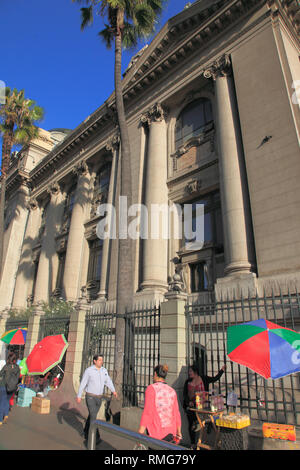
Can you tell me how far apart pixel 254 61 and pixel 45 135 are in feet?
95.1

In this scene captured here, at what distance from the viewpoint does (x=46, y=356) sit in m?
9.50

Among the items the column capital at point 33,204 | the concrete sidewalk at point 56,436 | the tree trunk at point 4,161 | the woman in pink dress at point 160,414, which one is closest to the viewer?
the woman in pink dress at point 160,414

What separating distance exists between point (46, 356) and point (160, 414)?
6.56 metres

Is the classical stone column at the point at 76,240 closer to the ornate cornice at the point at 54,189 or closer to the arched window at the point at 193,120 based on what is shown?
the ornate cornice at the point at 54,189

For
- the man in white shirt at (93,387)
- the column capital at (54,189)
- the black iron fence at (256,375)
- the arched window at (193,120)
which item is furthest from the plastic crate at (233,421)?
the column capital at (54,189)

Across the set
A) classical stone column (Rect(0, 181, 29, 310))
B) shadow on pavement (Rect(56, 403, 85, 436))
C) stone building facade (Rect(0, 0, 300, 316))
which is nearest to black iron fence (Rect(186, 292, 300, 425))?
stone building facade (Rect(0, 0, 300, 316))

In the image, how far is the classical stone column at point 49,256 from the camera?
2309 centimetres

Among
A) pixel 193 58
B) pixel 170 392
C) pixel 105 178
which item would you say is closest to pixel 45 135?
pixel 105 178

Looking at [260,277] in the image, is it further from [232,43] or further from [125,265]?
[232,43]

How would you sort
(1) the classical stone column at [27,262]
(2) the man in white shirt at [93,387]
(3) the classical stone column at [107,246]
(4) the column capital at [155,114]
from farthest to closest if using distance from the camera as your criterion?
(1) the classical stone column at [27,262] → (4) the column capital at [155,114] → (3) the classical stone column at [107,246] → (2) the man in white shirt at [93,387]

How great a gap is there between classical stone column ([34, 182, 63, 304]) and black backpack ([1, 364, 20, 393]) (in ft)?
47.4

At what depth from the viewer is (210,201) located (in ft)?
46.0

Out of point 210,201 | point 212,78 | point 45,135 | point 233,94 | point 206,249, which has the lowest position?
point 206,249

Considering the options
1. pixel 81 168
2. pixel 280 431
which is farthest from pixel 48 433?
pixel 81 168
